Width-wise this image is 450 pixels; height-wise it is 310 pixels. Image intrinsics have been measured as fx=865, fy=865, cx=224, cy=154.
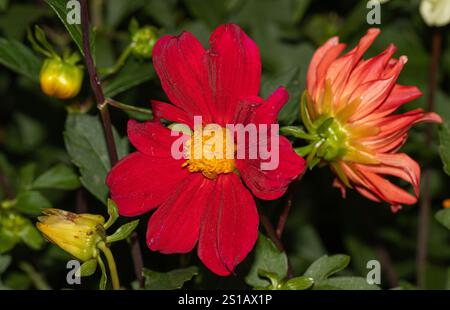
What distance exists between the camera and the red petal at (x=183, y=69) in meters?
1.08

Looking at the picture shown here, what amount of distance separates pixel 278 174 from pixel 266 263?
23 cm

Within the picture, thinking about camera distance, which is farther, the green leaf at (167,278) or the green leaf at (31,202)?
the green leaf at (31,202)

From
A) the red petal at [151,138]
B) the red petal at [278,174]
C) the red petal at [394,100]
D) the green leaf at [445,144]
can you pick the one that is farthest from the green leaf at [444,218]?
the red petal at [151,138]

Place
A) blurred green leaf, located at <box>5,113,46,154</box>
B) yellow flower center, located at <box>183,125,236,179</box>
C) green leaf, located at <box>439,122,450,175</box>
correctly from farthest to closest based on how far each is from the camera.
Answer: blurred green leaf, located at <box>5,113,46,154</box> < green leaf, located at <box>439,122,450,175</box> < yellow flower center, located at <box>183,125,236,179</box>

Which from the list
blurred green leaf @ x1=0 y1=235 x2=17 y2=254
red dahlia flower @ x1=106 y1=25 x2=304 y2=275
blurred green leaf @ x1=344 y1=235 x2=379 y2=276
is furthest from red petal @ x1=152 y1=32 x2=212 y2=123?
blurred green leaf @ x1=344 y1=235 x2=379 y2=276

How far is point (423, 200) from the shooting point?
5.36 feet

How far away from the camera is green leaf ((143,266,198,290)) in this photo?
1.15 m

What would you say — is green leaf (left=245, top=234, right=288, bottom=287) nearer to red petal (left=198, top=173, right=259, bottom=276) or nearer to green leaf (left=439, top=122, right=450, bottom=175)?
red petal (left=198, top=173, right=259, bottom=276)

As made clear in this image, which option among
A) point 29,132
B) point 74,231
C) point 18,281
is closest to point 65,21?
point 74,231

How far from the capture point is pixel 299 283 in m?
1.14

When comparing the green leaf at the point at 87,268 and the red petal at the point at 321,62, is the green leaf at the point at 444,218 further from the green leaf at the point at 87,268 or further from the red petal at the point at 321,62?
the green leaf at the point at 87,268

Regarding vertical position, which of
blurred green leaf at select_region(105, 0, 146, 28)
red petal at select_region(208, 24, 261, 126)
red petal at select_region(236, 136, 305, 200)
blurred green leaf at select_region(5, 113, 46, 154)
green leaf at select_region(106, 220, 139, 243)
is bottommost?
green leaf at select_region(106, 220, 139, 243)

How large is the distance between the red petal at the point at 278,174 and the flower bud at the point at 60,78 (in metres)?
0.35
